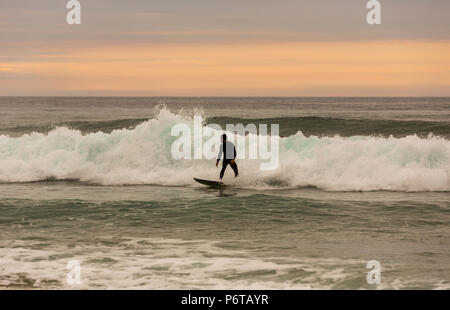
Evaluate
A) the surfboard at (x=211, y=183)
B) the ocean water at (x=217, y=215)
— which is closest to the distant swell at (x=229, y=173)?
the ocean water at (x=217, y=215)

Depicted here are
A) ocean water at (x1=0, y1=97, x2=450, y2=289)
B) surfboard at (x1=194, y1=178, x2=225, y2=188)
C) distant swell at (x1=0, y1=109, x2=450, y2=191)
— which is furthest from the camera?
distant swell at (x1=0, y1=109, x2=450, y2=191)

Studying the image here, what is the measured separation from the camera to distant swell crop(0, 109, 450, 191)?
19.0 metres

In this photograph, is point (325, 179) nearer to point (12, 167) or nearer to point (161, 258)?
point (161, 258)

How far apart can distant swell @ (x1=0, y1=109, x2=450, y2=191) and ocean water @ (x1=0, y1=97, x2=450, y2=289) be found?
49 mm

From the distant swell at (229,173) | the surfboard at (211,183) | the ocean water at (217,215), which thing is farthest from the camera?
the distant swell at (229,173)

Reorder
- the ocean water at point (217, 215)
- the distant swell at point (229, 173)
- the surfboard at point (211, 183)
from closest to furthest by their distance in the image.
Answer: the ocean water at point (217, 215) < the surfboard at point (211, 183) < the distant swell at point (229, 173)

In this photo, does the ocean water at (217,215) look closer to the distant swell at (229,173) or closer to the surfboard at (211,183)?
the distant swell at (229,173)

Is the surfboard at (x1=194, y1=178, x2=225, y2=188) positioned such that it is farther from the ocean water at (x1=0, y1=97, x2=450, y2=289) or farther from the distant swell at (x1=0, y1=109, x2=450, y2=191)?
the distant swell at (x1=0, y1=109, x2=450, y2=191)

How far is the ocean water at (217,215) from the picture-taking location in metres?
9.51

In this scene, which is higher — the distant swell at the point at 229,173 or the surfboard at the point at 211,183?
the distant swell at the point at 229,173

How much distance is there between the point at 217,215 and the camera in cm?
1427

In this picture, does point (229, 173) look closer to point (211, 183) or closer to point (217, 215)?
point (211, 183)

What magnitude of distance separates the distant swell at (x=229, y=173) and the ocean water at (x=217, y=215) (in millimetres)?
49

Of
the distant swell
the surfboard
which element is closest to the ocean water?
the distant swell
